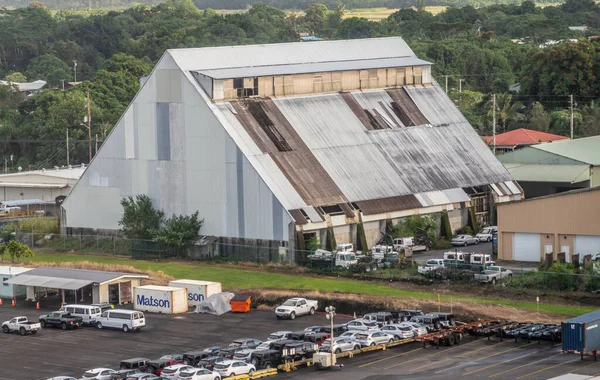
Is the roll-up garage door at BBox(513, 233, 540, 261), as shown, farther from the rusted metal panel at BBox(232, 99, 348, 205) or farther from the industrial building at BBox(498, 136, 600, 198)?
the industrial building at BBox(498, 136, 600, 198)

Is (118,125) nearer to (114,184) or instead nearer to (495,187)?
(114,184)

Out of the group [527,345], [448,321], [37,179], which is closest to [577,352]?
[527,345]

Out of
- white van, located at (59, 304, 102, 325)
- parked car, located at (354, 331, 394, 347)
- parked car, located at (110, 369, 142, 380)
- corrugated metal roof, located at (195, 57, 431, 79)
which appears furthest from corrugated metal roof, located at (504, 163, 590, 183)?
parked car, located at (110, 369, 142, 380)

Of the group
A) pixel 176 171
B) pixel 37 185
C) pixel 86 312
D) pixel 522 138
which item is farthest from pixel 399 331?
pixel 522 138

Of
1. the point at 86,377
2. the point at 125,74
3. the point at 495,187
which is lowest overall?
the point at 86,377

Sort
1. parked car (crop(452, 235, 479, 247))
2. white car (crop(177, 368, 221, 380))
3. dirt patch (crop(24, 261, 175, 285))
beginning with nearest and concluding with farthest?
white car (crop(177, 368, 221, 380)) < dirt patch (crop(24, 261, 175, 285)) < parked car (crop(452, 235, 479, 247))

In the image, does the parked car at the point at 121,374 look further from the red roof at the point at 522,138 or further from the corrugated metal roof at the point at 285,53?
the red roof at the point at 522,138
